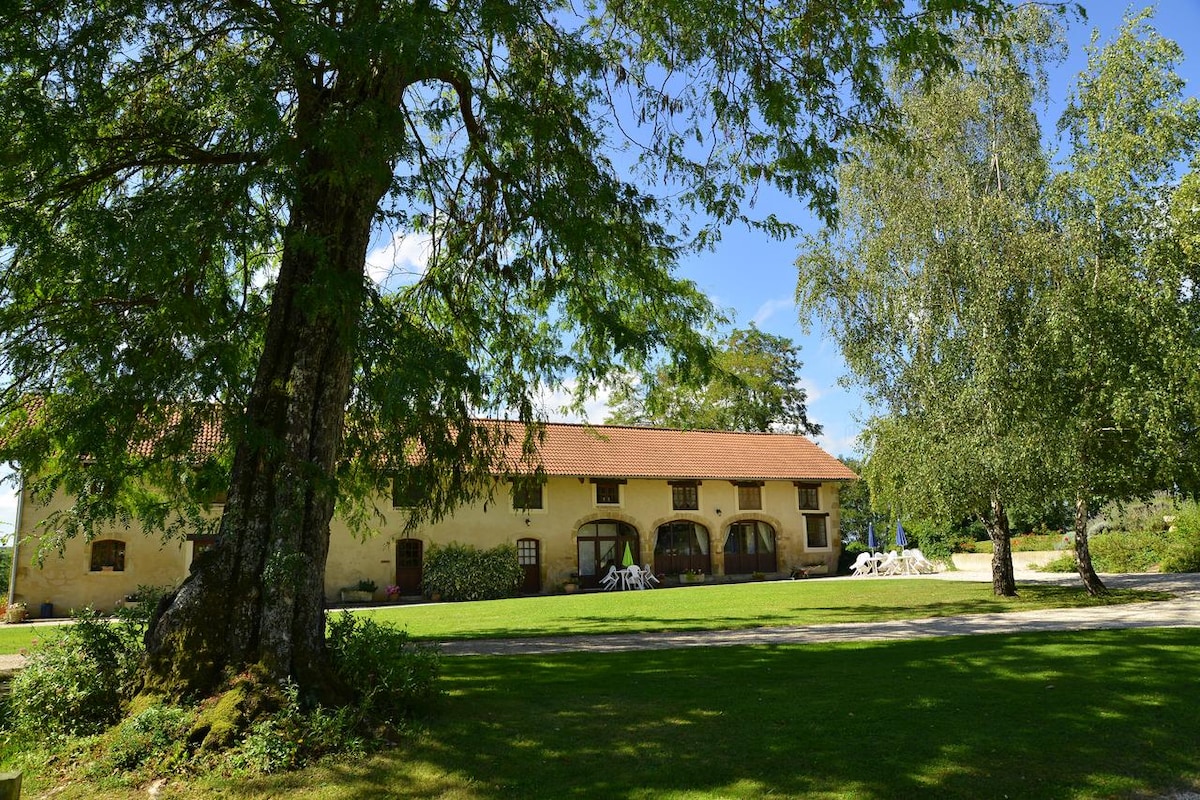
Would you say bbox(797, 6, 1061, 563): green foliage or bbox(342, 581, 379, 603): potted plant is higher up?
bbox(797, 6, 1061, 563): green foliage

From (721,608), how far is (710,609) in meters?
0.31

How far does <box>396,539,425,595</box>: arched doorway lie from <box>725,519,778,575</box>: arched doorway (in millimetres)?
11797

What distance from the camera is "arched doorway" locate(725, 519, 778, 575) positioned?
31500 mm

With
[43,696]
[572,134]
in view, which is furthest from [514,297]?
[43,696]

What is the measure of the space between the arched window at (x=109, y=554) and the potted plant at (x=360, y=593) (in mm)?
5835

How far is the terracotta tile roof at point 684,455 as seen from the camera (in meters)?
28.9

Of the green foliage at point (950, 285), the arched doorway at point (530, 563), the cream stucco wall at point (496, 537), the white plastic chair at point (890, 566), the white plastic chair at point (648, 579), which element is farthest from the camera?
the white plastic chair at point (890, 566)

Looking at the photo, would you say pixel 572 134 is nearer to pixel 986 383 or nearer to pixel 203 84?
pixel 203 84

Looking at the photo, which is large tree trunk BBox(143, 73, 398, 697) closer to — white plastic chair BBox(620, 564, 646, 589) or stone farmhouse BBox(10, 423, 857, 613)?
stone farmhouse BBox(10, 423, 857, 613)

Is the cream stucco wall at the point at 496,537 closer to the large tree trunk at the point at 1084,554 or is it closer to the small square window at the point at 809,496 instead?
the small square window at the point at 809,496

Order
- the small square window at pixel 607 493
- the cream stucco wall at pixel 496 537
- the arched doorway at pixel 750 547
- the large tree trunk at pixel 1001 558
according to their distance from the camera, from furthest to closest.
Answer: the arched doorway at pixel 750 547, the small square window at pixel 607 493, the cream stucco wall at pixel 496 537, the large tree trunk at pixel 1001 558

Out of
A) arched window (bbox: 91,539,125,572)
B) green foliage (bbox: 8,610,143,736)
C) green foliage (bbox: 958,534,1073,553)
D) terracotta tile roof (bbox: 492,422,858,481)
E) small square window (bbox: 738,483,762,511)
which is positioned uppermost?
terracotta tile roof (bbox: 492,422,858,481)

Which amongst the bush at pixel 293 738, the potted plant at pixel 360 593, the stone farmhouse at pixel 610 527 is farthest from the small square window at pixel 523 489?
the potted plant at pixel 360 593

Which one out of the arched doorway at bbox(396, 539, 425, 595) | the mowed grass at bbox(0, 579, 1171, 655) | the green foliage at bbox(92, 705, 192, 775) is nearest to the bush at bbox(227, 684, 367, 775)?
the green foliage at bbox(92, 705, 192, 775)
